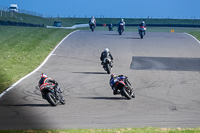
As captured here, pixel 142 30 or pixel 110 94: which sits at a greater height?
pixel 142 30

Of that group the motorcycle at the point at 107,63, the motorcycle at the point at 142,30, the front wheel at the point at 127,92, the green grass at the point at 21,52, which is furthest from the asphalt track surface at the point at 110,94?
the motorcycle at the point at 142,30

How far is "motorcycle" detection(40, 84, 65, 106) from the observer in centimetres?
1414

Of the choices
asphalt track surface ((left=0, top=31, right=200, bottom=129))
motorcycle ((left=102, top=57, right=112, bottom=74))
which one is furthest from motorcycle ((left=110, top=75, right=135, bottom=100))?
motorcycle ((left=102, top=57, right=112, bottom=74))

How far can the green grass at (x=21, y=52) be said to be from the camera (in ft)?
74.7

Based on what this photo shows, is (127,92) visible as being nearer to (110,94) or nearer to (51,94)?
(110,94)

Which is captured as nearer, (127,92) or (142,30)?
(127,92)

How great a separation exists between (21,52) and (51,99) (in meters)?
18.0

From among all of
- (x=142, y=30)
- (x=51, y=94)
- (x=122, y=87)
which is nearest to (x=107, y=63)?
(x=122, y=87)

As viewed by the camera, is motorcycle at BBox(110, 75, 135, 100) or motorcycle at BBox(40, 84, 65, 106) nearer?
motorcycle at BBox(40, 84, 65, 106)

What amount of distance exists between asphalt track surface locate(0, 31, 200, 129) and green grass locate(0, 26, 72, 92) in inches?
34.5

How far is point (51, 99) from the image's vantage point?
46.7 ft

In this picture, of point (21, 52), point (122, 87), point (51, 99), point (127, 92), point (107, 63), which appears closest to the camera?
point (51, 99)

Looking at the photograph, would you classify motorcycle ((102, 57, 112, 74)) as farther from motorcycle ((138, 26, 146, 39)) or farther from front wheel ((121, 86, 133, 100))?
motorcycle ((138, 26, 146, 39))

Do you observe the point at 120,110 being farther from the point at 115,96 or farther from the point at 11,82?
the point at 11,82
